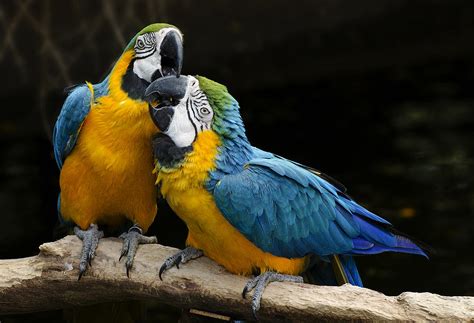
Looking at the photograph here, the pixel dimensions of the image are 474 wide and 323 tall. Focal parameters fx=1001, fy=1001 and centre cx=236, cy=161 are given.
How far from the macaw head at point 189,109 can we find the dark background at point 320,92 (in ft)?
6.50

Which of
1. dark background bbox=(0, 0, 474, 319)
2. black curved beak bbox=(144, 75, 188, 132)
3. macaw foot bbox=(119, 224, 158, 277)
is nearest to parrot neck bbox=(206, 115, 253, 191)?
black curved beak bbox=(144, 75, 188, 132)

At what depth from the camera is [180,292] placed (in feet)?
10.1

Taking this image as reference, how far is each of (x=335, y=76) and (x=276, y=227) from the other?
16.2 ft

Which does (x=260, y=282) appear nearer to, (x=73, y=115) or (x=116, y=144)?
(x=116, y=144)

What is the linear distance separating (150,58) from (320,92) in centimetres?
442

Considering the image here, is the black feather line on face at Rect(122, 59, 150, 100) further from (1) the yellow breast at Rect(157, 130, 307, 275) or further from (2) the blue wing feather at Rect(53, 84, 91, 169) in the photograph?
(1) the yellow breast at Rect(157, 130, 307, 275)

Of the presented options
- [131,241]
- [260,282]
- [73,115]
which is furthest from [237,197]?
[73,115]

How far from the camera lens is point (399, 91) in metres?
7.40

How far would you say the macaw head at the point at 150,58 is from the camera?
10.1 feet

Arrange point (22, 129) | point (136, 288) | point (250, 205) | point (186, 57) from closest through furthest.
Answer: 1. point (250, 205)
2. point (136, 288)
3. point (22, 129)
4. point (186, 57)

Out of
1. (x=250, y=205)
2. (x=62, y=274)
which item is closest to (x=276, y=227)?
(x=250, y=205)

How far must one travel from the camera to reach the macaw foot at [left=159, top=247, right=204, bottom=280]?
10.1ft

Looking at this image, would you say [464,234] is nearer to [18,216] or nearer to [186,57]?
[18,216]

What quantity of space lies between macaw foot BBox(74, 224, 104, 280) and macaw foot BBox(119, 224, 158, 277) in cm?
9
